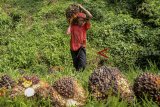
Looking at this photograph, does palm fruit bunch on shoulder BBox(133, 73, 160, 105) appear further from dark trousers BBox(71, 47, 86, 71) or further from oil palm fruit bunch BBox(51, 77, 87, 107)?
dark trousers BBox(71, 47, 86, 71)

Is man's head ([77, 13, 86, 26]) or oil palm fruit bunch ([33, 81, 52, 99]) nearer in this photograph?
oil palm fruit bunch ([33, 81, 52, 99])

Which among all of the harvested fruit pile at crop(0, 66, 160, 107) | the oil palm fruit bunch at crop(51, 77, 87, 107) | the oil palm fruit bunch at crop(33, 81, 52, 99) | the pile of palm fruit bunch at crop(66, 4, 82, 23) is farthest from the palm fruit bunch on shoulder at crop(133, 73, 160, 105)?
the pile of palm fruit bunch at crop(66, 4, 82, 23)

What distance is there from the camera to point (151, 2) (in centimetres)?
1142

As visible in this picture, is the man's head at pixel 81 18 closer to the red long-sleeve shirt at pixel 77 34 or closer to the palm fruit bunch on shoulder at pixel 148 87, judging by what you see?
the red long-sleeve shirt at pixel 77 34

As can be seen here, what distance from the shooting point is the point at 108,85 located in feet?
10.7

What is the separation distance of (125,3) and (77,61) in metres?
5.03

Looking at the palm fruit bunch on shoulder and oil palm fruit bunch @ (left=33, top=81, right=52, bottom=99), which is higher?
the palm fruit bunch on shoulder

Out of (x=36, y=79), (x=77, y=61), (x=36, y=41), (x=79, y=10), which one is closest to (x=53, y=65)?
(x=36, y=41)

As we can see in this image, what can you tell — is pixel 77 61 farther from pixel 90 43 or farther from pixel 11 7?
pixel 11 7

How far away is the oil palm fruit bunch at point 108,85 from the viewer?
3.22 meters

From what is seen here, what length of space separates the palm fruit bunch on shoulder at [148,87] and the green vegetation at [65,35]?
213 inches

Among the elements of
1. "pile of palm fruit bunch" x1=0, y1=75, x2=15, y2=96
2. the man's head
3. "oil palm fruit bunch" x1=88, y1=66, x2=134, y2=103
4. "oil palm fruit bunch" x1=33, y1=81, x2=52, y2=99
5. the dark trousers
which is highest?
"oil palm fruit bunch" x1=88, y1=66, x2=134, y2=103

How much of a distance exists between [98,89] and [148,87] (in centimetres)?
39

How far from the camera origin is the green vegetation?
378 inches
